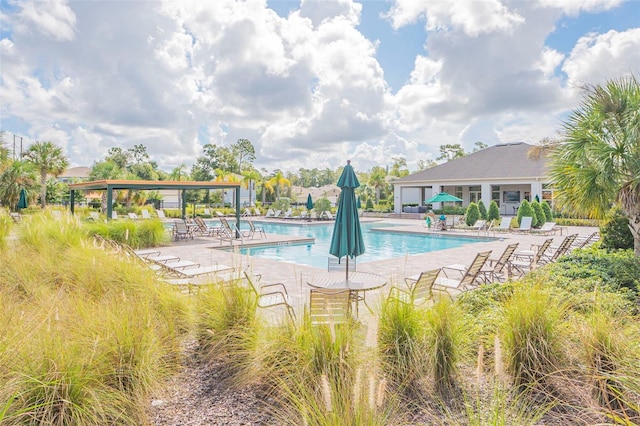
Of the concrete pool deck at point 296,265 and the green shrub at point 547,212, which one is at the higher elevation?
the green shrub at point 547,212

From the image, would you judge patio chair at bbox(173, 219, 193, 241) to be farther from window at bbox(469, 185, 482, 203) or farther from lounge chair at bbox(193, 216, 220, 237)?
window at bbox(469, 185, 482, 203)

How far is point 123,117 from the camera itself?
27578 mm

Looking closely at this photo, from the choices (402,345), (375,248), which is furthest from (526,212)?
(402,345)

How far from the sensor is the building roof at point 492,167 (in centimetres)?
3133

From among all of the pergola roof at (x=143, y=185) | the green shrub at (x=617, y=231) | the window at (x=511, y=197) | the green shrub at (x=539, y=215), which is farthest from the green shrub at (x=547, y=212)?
the pergola roof at (x=143, y=185)

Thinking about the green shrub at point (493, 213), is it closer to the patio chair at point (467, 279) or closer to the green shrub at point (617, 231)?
the green shrub at point (617, 231)

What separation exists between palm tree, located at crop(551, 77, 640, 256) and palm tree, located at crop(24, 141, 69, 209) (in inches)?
1265

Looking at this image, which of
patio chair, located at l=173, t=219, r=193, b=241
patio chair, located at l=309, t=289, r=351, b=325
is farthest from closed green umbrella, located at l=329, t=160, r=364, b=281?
patio chair, located at l=173, t=219, r=193, b=241

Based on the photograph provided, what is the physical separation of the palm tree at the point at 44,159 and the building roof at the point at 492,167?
27803 millimetres

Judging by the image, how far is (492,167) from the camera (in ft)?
110

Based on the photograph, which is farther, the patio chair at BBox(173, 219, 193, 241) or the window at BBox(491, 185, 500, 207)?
the window at BBox(491, 185, 500, 207)

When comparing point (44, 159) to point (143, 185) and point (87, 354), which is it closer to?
point (143, 185)


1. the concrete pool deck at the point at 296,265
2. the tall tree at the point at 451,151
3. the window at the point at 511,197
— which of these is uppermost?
the tall tree at the point at 451,151

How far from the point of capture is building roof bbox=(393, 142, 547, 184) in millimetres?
31328
